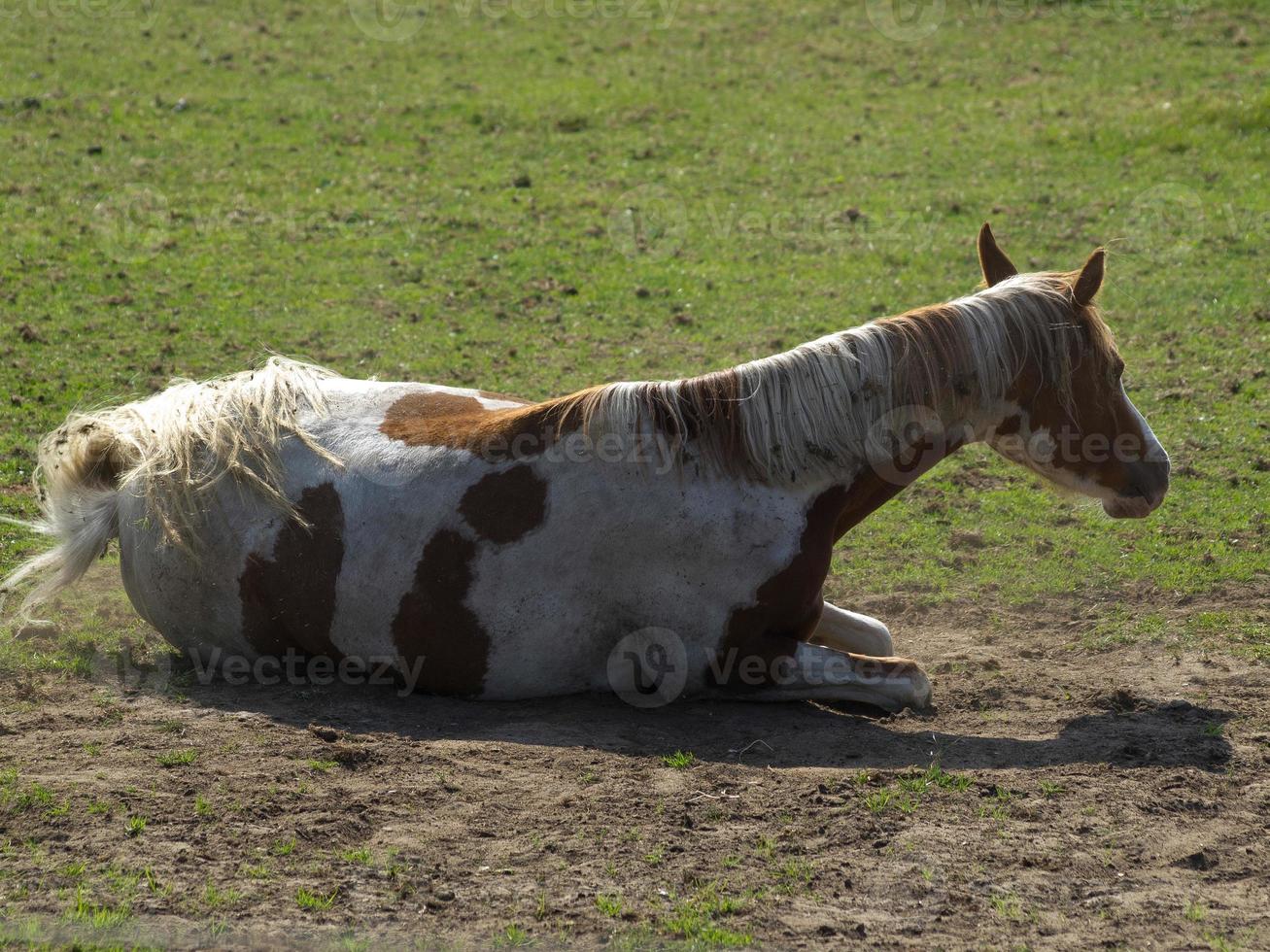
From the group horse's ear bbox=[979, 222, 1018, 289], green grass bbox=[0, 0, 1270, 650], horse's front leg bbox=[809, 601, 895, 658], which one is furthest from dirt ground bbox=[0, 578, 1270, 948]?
horse's ear bbox=[979, 222, 1018, 289]

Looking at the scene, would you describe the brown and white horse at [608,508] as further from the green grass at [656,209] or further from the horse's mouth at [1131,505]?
the green grass at [656,209]

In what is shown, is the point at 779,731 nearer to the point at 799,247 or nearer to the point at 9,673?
the point at 9,673

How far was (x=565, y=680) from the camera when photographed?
248 inches

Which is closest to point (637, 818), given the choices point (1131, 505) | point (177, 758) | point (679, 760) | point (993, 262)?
point (679, 760)

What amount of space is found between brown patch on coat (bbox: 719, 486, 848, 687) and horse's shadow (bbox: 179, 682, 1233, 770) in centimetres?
29

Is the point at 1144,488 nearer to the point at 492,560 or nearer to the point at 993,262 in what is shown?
the point at 993,262

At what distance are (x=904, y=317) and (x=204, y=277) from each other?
8398mm

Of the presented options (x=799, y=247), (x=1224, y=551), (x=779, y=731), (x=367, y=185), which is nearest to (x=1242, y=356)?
(x=1224, y=551)

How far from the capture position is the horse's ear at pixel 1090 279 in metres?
6.21

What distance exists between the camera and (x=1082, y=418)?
654 centimetres

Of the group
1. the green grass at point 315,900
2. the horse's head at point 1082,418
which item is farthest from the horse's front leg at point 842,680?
the green grass at point 315,900

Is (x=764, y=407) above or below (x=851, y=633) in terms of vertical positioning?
above

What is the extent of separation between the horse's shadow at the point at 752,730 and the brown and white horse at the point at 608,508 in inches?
5.6

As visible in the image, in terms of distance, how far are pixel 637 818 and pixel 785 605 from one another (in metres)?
1.47
